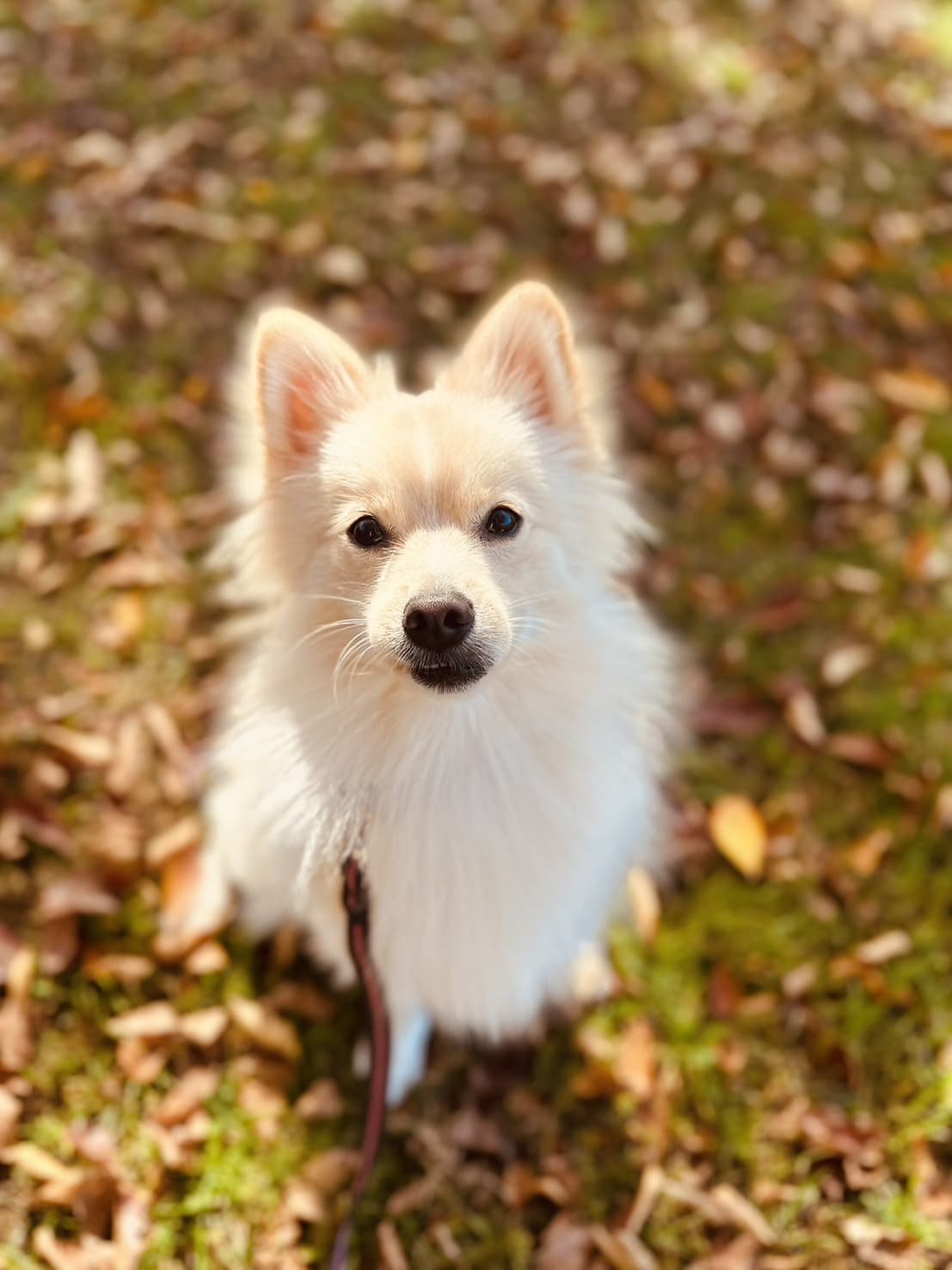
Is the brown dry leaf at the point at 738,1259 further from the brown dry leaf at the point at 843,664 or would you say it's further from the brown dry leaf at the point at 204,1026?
the brown dry leaf at the point at 843,664

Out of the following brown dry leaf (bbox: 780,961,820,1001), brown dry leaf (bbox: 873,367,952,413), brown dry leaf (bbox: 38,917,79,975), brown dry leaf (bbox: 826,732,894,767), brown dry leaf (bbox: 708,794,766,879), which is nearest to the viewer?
brown dry leaf (bbox: 38,917,79,975)

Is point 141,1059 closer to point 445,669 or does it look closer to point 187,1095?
point 187,1095

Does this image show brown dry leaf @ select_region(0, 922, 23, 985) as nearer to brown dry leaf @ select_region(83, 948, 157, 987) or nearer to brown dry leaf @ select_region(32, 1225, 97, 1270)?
brown dry leaf @ select_region(83, 948, 157, 987)

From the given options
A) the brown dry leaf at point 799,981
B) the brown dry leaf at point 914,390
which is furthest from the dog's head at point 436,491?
the brown dry leaf at point 914,390

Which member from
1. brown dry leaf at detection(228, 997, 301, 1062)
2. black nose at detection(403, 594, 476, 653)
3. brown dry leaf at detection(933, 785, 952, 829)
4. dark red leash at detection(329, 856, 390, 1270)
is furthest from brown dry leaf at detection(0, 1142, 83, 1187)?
brown dry leaf at detection(933, 785, 952, 829)

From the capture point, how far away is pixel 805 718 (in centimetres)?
312

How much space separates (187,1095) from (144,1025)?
221 millimetres

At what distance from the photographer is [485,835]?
78.5 inches

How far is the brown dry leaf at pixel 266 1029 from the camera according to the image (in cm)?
254

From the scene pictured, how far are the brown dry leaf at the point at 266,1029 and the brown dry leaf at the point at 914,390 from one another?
3.37 meters

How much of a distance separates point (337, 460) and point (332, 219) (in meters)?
2.81

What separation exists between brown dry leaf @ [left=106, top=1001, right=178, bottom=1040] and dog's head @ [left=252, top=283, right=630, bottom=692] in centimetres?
132

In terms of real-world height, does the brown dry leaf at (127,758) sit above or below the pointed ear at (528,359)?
below

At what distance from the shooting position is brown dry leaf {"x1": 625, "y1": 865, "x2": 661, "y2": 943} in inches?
109
